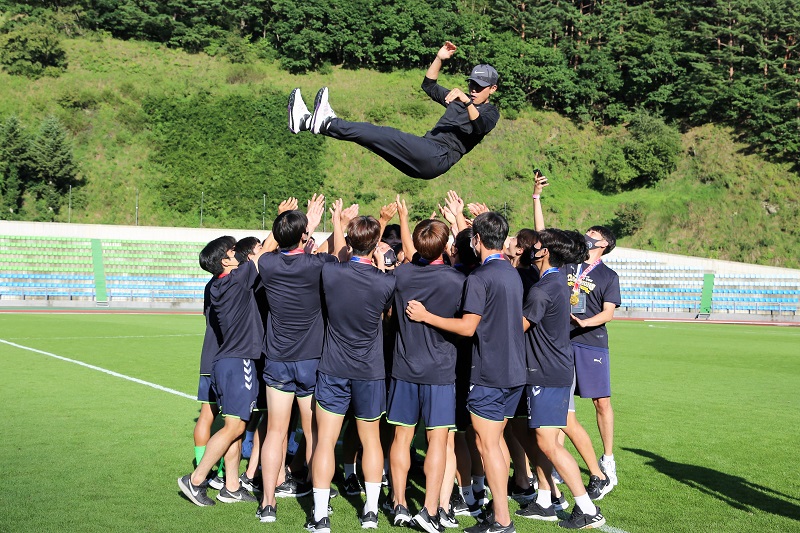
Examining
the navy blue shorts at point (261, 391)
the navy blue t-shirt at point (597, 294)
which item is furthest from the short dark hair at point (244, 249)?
the navy blue t-shirt at point (597, 294)

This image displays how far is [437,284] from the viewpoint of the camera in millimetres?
5750

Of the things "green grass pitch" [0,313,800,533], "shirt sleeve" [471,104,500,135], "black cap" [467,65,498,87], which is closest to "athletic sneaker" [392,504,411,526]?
"green grass pitch" [0,313,800,533]

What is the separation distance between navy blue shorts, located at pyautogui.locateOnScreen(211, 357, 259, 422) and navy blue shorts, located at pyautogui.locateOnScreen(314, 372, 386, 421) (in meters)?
0.77

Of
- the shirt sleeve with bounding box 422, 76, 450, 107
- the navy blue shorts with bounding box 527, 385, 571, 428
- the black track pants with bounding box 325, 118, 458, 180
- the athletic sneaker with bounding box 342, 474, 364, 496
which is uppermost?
the shirt sleeve with bounding box 422, 76, 450, 107

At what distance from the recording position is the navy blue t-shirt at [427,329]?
5.74 metres

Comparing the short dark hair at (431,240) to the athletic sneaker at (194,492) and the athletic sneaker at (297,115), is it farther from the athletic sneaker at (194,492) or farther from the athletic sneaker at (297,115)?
the athletic sneaker at (194,492)

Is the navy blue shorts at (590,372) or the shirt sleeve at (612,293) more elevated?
the shirt sleeve at (612,293)

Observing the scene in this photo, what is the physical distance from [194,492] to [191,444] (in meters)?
2.13

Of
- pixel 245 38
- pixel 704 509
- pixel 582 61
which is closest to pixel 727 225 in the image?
pixel 582 61

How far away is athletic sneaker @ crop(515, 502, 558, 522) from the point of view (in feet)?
20.1

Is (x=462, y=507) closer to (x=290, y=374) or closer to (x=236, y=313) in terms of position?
(x=290, y=374)

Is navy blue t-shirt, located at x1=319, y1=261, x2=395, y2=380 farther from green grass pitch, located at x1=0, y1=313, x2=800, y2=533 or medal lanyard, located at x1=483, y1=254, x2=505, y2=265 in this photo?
green grass pitch, located at x1=0, y1=313, x2=800, y2=533

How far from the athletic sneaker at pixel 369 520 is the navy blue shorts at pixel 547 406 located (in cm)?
135

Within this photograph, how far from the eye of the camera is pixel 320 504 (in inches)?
221
